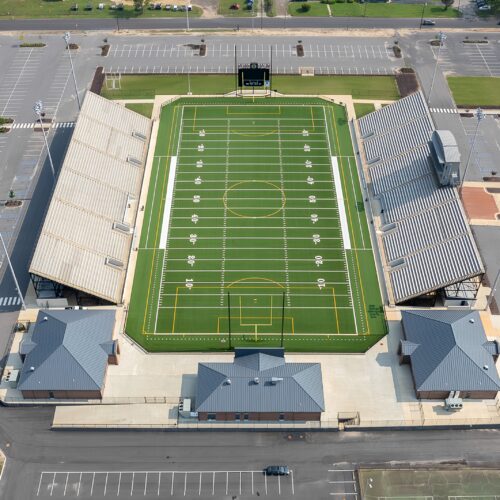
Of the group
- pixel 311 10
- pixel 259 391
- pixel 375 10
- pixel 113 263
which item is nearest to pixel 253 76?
pixel 311 10

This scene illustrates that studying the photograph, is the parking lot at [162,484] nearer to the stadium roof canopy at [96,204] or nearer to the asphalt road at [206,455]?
the asphalt road at [206,455]

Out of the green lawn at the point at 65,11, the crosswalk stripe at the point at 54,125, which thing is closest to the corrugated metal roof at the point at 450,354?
the crosswalk stripe at the point at 54,125

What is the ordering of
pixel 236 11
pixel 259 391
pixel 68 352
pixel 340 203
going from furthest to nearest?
pixel 236 11, pixel 340 203, pixel 68 352, pixel 259 391

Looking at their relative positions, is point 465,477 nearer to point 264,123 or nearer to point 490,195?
point 490,195

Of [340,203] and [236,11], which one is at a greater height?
[236,11]

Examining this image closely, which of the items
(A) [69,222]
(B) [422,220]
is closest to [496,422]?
(B) [422,220]

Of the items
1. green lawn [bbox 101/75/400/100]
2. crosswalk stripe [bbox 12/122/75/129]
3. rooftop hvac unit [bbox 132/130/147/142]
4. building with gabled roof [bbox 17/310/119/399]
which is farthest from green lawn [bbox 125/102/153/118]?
building with gabled roof [bbox 17/310/119/399]

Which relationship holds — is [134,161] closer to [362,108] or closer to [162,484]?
[362,108]
